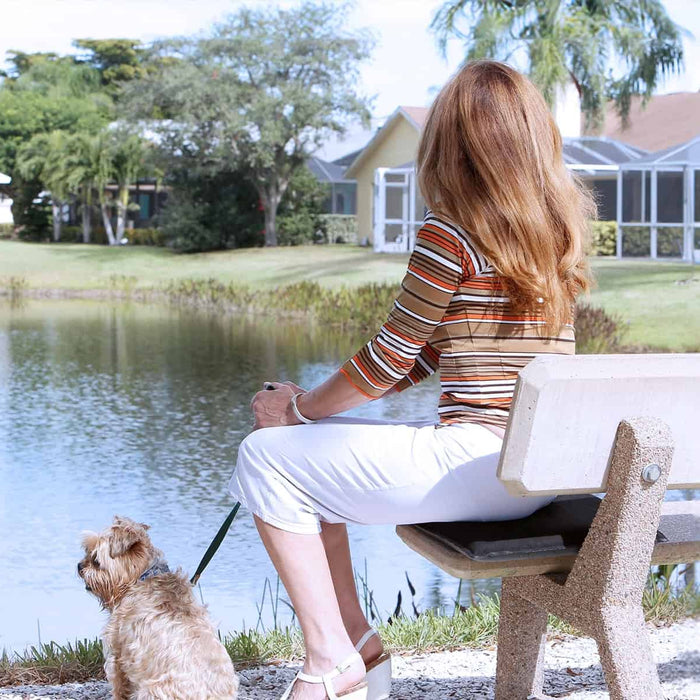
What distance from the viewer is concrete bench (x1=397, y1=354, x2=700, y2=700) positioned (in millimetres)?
1998

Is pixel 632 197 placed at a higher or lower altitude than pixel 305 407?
higher

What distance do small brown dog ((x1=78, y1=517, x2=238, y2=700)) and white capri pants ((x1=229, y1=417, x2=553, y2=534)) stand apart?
278mm

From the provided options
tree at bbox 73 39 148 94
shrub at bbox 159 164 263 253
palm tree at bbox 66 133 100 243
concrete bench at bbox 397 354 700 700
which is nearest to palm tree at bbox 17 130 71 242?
palm tree at bbox 66 133 100 243

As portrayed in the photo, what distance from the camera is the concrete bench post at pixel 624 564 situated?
2.06m

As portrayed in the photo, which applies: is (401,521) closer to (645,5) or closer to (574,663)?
(574,663)

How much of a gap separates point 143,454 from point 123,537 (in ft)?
20.1

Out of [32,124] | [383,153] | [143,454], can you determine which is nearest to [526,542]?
[143,454]

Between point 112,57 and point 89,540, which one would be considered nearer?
point 89,540

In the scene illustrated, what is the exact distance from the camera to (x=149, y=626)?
7.61ft

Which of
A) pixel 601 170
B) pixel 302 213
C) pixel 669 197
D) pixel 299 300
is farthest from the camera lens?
pixel 302 213

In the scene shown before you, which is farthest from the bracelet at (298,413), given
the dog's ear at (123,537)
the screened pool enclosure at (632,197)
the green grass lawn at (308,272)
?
the screened pool enclosure at (632,197)

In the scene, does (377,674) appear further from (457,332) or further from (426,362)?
(457,332)

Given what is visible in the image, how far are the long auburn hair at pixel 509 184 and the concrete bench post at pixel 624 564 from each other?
0.35 meters

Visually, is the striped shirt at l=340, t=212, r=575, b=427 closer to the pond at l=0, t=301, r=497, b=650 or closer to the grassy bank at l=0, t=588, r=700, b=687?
the grassy bank at l=0, t=588, r=700, b=687
